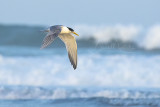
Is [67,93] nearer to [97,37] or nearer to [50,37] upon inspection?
[50,37]

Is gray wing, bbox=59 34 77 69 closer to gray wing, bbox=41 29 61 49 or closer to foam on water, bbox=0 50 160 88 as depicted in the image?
gray wing, bbox=41 29 61 49

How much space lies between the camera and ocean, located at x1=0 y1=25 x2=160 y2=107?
20.7ft

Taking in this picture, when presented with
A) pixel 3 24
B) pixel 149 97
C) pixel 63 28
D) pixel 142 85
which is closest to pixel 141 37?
pixel 3 24

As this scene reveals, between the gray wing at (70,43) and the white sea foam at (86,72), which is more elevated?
the gray wing at (70,43)

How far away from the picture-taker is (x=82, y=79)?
8.12 meters

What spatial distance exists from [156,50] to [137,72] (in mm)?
4381

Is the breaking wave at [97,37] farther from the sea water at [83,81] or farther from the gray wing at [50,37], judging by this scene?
the gray wing at [50,37]

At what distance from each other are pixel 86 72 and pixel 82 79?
61 centimetres

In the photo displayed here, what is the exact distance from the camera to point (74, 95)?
21.8 feet

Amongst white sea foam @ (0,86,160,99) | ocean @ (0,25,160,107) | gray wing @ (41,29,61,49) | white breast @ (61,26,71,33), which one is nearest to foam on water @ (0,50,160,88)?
ocean @ (0,25,160,107)

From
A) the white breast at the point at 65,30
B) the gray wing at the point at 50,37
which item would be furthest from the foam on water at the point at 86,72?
the gray wing at the point at 50,37

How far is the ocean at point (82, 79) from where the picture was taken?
20.7 feet

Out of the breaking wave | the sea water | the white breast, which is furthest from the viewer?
the breaking wave

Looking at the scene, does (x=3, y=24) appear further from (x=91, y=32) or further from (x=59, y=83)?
(x=59, y=83)
